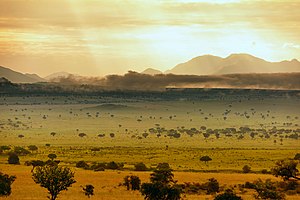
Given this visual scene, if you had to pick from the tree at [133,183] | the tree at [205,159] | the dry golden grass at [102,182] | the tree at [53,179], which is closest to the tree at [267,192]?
the dry golden grass at [102,182]

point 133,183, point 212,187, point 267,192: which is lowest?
point 212,187

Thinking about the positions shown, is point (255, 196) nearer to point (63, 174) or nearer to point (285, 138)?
point (63, 174)

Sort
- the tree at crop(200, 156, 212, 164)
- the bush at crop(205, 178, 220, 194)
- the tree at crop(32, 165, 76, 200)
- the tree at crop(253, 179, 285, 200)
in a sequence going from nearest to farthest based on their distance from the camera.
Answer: the tree at crop(32, 165, 76, 200) < the tree at crop(253, 179, 285, 200) < the bush at crop(205, 178, 220, 194) < the tree at crop(200, 156, 212, 164)

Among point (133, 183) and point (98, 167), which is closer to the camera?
point (133, 183)

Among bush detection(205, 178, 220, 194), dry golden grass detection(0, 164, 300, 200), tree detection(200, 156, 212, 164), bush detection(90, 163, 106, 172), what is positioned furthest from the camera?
tree detection(200, 156, 212, 164)

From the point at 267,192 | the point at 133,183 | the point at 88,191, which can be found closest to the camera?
the point at 267,192

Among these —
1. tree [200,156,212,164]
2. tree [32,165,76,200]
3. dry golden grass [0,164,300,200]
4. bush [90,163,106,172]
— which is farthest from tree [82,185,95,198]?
tree [200,156,212,164]

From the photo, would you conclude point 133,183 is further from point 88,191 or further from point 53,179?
point 53,179

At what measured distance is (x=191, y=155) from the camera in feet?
406

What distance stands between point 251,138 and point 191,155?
69.6m

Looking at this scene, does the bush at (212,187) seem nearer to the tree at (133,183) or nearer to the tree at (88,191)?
the tree at (133,183)

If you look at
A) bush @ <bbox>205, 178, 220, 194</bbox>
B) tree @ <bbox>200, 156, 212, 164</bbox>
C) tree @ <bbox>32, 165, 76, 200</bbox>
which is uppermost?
tree @ <bbox>32, 165, 76, 200</bbox>

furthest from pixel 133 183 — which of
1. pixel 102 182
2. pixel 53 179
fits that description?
pixel 53 179

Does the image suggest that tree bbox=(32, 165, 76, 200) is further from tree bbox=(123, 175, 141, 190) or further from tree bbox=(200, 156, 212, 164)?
tree bbox=(200, 156, 212, 164)
